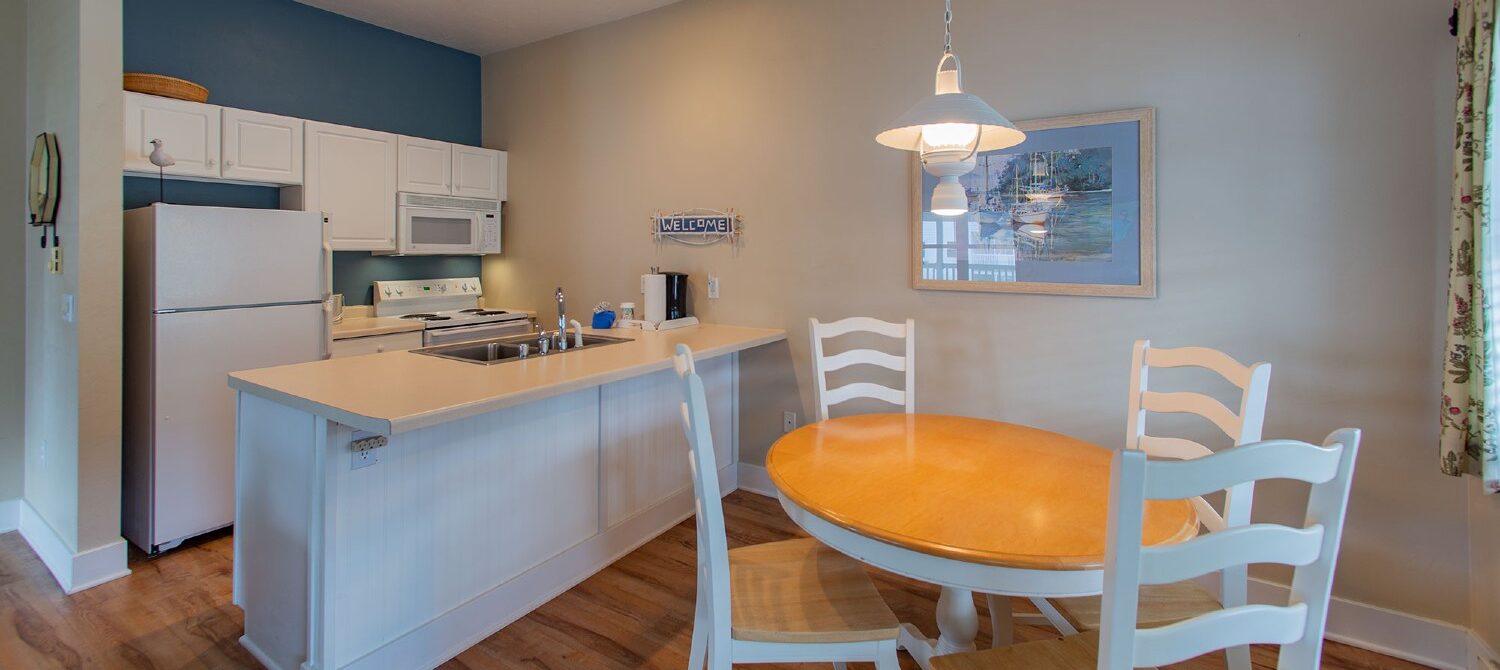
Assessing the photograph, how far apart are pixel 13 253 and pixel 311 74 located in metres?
1.58

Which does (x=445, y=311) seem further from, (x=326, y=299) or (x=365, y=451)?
(x=365, y=451)

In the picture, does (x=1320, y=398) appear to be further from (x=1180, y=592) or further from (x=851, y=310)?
(x=851, y=310)

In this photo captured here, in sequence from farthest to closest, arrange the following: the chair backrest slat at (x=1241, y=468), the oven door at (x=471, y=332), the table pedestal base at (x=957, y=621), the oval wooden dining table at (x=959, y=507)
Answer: the oven door at (x=471, y=332)
the table pedestal base at (x=957, y=621)
the oval wooden dining table at (x=959, y=507)
the chair backrest slat at (x=1241, y=468)

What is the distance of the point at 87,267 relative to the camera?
251 centimetres

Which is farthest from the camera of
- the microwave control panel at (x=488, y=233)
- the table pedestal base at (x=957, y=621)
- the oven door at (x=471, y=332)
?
the microwave control panel at (x=488, y=233)

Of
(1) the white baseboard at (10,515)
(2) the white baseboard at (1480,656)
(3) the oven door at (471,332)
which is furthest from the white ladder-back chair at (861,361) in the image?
(1) the white baseboard at (10,515)

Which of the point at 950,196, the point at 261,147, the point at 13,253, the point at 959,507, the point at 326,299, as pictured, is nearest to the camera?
the point at 959,507

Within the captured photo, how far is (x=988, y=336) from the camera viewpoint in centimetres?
288

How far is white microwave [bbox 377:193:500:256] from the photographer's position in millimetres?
4020

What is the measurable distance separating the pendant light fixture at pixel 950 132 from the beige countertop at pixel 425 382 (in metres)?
1.23

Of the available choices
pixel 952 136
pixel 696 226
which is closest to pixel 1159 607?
pixel 952 136

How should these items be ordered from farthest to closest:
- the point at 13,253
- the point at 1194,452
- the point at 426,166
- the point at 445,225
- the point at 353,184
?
the point at 445,225 → the point at 426,166 → the point at 353,184 → the point at 13,253 → the point at 1194,452

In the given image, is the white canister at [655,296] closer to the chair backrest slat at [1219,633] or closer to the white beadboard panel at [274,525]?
the white beadboard panel at [274,525]

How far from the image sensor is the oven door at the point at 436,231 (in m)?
4.02
